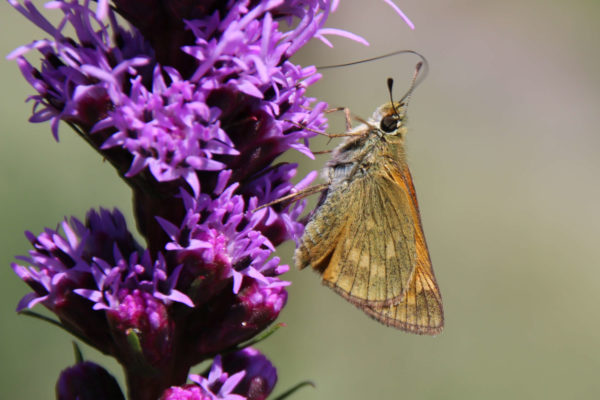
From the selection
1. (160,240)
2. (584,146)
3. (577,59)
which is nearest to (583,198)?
(584,146)

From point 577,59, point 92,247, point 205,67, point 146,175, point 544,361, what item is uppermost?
point 577,59

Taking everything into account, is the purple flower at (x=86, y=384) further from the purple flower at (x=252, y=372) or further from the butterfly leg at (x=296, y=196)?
the butterfly leg at (x=296, y=196)

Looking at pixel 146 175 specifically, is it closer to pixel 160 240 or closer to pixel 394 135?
pixel 160 240

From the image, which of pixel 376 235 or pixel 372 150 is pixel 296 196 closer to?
pixel 376 235

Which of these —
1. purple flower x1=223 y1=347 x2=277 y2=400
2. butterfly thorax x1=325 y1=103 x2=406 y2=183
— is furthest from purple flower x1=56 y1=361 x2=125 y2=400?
butterfly thorax x1=325 y1=103 x2=406 y2=183

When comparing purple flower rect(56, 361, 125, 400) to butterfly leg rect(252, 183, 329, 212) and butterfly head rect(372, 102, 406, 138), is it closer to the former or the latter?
butterfly leg rect(252, 183, 329, 212)

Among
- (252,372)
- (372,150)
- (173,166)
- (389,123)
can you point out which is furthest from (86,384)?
(389,123)

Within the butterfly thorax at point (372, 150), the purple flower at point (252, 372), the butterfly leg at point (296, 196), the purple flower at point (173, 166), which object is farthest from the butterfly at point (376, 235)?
the purple flower at point (173, 166)
